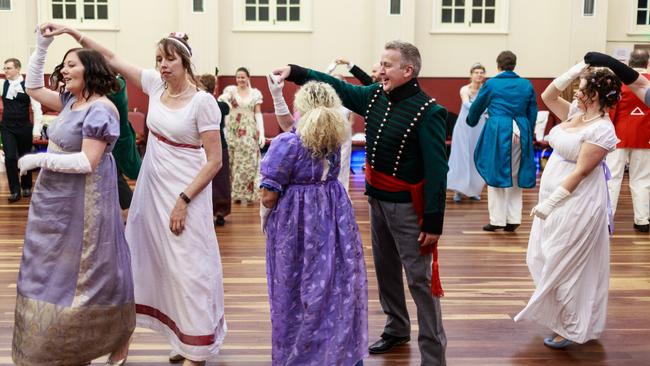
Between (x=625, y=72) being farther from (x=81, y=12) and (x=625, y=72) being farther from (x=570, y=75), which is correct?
(x=81, y=12)

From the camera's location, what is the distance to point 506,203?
7.58 metres

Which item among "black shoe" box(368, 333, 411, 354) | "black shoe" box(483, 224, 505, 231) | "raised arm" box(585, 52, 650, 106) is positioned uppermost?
"raised arm" box(585, 52, 650, 106)

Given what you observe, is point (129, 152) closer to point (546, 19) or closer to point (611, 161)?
point (611, 161)

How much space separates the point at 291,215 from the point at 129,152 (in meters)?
2.18

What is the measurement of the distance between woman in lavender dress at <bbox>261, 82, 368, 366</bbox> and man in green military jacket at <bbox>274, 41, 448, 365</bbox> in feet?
0.98

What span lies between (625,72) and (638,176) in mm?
4347

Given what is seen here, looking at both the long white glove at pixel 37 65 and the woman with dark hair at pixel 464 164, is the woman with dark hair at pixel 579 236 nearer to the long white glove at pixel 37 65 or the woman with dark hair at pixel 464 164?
the long white glove at pixel 37 65

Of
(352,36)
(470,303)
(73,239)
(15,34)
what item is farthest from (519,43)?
(73,239)

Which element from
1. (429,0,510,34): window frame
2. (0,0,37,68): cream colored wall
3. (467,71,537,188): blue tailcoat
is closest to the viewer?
(467,71,537,188): blue tailcoat

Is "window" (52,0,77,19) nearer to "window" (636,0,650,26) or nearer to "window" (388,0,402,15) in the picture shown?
"window" (388,0,402,15)

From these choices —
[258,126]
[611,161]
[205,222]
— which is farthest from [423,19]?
[205,222]

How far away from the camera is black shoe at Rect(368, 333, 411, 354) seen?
4172 mm

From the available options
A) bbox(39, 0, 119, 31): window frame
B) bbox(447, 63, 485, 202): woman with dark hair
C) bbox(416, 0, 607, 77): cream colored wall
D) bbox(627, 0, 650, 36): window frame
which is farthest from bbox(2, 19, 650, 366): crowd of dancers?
bbox(627, 0, 650, 36): window frame

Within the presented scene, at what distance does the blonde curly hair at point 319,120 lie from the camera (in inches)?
132
